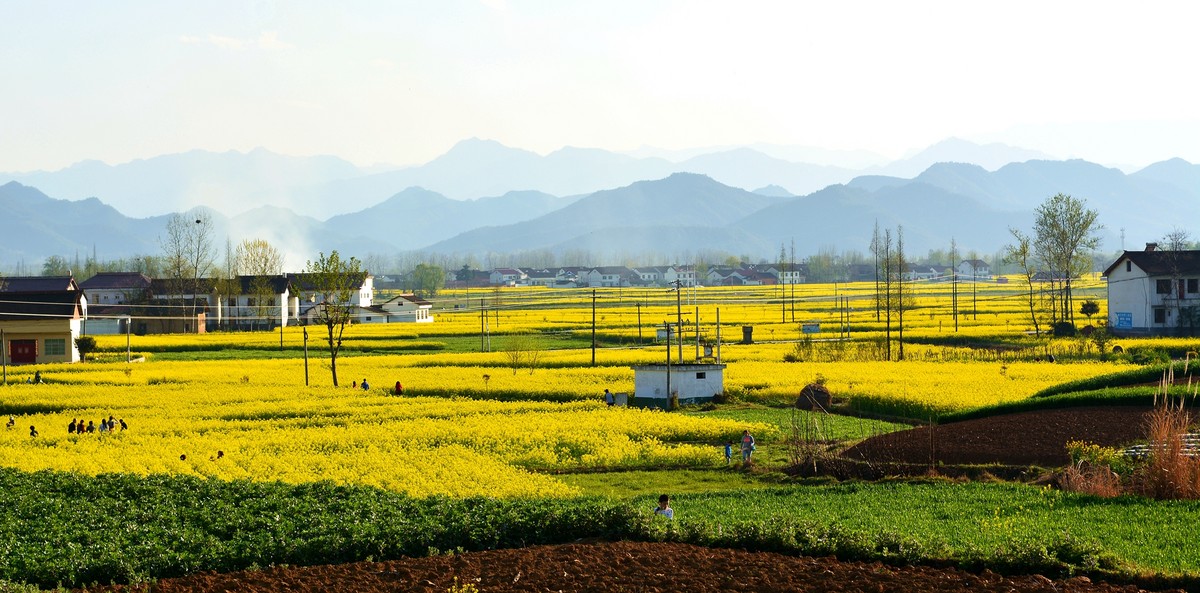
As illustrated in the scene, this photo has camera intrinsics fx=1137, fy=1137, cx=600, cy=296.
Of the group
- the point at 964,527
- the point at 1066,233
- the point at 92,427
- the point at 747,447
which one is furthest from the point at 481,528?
the point at 1066,233

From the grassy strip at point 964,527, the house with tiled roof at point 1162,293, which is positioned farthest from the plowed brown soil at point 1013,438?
the house with tiled roof at point 1162,293

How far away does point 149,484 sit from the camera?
2462cm

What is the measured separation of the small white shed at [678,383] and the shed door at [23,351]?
4439 centimetres

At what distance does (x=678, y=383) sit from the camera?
48875mm

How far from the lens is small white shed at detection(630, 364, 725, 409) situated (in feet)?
160

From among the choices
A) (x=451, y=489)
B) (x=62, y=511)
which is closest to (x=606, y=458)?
(x=451, y=489)

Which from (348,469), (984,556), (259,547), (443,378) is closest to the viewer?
(984,556)

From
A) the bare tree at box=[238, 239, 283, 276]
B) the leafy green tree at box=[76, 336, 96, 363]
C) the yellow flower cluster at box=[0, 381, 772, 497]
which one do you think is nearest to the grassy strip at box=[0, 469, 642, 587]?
the yellow flower cluster at box=[0, 381, 772, 497]

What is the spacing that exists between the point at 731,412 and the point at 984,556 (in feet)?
93.9

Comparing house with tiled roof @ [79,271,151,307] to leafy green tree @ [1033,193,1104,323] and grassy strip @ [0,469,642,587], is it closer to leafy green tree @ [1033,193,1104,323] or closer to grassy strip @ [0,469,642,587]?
leafy green tree @ [1033,193,1104,323]

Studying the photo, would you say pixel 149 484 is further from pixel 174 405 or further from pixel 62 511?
pixel 174 405

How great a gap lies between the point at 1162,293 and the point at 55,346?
7484 centimetres

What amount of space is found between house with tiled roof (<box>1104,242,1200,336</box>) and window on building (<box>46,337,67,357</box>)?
71757 millimetres

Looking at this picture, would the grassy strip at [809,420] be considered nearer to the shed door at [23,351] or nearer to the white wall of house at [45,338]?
the white wall of house at [45,338]
